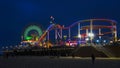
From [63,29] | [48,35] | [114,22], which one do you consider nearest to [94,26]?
[114,22]

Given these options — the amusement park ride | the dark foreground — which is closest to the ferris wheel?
the amusement park ride

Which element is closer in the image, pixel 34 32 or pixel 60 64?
pixel 60 64

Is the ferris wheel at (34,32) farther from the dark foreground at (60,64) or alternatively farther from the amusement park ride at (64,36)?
the dark foreground at (60,64)

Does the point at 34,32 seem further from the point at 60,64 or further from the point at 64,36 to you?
the point at 60,64

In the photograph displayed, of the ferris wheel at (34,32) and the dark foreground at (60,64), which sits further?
the ferris wheel at (34,32)

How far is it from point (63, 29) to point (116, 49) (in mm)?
64445

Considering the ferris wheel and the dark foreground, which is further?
the ferris wheel

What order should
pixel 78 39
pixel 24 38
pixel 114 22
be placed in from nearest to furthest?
pixel 114 22 → pixel 78 39 → pixel 24 38

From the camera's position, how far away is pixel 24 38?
172375mm

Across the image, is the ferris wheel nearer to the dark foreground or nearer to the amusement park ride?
the amusement park ride

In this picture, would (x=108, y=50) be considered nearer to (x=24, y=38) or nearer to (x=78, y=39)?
(x=78, y=39)

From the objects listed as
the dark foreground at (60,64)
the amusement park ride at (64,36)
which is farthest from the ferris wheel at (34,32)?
the dark foreground at (60,64)

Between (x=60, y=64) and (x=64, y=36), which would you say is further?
(x=64, y=36)

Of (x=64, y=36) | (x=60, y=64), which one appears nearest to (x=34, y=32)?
(x=64, y=36)
